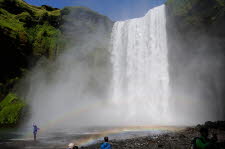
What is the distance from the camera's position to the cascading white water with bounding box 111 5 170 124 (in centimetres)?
4544

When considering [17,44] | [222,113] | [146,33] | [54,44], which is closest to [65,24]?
[54,44]

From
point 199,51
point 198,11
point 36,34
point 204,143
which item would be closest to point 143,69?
point 199,51

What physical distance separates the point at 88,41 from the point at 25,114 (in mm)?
23681

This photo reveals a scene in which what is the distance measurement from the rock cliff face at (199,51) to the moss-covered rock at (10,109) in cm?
3307

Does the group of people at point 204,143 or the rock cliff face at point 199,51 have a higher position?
the rock cliff face at point 199,51

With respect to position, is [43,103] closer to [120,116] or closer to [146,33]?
[120,116]

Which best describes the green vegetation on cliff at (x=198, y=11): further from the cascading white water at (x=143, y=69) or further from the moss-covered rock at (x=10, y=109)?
the moss-covered rock at (x=10, y=109)

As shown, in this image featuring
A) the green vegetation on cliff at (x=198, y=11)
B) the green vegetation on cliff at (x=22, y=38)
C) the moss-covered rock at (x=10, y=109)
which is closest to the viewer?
the green vegetation on cliff at (x=198, y=11)

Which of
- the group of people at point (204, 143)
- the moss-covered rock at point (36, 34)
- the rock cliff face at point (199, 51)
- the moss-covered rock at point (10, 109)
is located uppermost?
the moss-covered rock at point (36, 34)

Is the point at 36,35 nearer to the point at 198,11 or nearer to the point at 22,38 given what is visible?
the point at 22,38

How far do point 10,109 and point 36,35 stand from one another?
2147cm

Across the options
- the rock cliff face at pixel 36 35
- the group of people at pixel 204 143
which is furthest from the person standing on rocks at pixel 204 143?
the rock cliff face at pixel 36 35

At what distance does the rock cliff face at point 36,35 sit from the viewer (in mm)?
54000

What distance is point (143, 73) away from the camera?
48.5 metres
